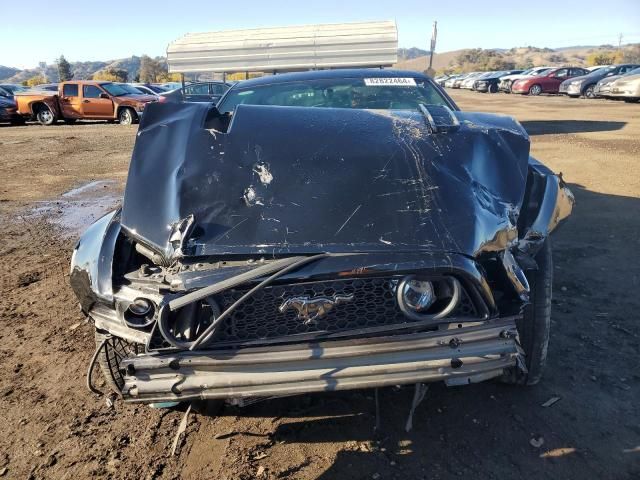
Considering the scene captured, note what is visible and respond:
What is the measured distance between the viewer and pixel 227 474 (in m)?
2.13

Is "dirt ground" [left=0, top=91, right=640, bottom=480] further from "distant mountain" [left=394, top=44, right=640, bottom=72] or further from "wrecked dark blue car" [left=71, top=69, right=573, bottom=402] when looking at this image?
"distant mountain" [left=394, top=44, right=640, bottom=72]

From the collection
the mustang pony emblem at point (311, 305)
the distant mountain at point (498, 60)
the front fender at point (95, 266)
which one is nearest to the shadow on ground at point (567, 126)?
the mustang pony emblem at point (311, 305)

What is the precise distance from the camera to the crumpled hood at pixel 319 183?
2090 millimetres

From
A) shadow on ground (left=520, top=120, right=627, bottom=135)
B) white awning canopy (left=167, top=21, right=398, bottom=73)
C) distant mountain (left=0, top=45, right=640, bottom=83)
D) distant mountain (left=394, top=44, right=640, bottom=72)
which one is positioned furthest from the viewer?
distant mountain (left=0, top=45, right=640, bottom=83)

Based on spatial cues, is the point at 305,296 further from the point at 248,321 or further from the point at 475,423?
the point at 475,423

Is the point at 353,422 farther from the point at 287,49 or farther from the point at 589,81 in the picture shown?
the point at 589,81

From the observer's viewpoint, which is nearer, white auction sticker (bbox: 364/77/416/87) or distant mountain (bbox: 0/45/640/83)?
white auction sticker (bbox: 364/77/416/87)

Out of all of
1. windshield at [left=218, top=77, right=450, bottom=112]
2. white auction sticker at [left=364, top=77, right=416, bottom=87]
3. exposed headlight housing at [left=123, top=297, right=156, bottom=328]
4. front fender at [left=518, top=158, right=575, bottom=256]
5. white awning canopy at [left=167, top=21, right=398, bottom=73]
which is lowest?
exposed headlight housing at [left=123, top=297, right=156, bottom=328]

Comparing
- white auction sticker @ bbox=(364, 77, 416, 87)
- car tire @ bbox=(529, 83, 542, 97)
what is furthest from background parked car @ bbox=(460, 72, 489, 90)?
white auction sticker @ bbox=(364, 77, 416, 87)

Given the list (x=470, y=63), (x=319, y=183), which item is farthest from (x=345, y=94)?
(x=470, y=63)

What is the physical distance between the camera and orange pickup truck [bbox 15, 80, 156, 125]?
686 inches

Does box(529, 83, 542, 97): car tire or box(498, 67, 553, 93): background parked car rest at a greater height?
box(498, 67, 553, 93): background parked car

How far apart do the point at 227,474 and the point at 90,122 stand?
20175 millimetres

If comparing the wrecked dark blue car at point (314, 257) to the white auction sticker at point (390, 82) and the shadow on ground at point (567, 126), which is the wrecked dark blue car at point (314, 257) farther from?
the shadow on ground at point (567, 126)
